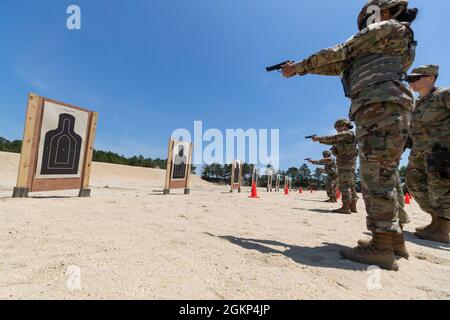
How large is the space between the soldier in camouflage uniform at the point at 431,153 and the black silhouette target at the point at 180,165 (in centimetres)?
652

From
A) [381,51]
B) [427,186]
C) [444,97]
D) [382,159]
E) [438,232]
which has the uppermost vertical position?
[444,97]

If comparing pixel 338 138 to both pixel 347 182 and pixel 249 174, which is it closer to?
pixel 347 182

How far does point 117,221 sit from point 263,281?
188 cm

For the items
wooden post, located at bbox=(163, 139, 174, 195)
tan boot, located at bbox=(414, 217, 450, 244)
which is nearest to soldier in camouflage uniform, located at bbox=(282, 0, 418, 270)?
tan boot, located at bbox=(414, 217, 450, 244)

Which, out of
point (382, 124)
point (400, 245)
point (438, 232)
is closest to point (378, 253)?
point (400, 245)

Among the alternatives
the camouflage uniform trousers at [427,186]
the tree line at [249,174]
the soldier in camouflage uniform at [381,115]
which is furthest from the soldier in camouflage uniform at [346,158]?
the tree line at [249,174]

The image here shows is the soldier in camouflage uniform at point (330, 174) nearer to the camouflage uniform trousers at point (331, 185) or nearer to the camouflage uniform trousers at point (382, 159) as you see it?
the camouflage uniform trousers at point (331, 185)

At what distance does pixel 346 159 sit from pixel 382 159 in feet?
12.8

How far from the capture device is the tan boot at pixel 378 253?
1522mm

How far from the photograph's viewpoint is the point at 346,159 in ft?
17.2
